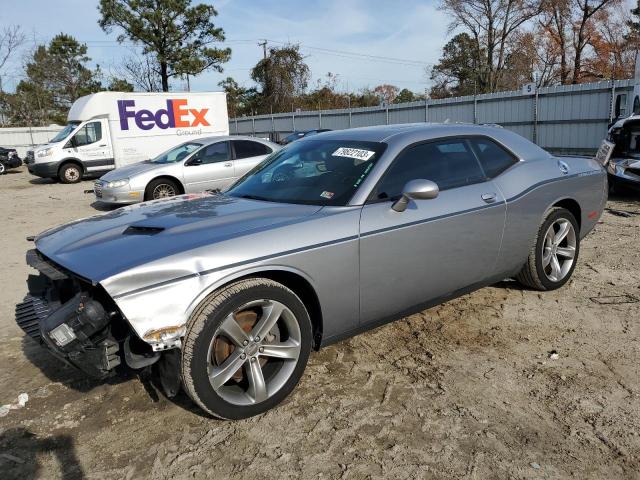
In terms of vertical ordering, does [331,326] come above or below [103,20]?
below

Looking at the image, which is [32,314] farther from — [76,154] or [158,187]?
[76,154]

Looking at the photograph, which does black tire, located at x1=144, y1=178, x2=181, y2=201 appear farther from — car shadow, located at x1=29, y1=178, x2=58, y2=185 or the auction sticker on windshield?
car shadow, located at x1=29, y1=178, x2=58, y2=185

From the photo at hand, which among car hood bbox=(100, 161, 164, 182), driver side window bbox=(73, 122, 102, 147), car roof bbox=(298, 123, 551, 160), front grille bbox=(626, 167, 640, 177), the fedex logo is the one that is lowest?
front grille bbox=(626, 167, 640, 177)

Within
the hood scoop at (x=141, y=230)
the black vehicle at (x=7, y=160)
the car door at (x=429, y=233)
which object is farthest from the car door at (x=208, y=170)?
the black vehicle at (x=7, y=160)

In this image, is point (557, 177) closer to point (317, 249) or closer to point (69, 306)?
point (317, 249)

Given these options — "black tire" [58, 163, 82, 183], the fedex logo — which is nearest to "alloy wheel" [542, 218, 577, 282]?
the fedex logo

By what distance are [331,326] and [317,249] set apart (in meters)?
0.51

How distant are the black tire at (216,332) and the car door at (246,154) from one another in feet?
26.5

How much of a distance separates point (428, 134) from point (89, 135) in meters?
16.0

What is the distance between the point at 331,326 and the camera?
3.19m

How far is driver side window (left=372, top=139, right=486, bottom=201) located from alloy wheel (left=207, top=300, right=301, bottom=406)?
40.4 inches

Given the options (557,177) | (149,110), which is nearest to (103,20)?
(149,110)

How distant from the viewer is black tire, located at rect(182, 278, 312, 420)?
263 centimetres

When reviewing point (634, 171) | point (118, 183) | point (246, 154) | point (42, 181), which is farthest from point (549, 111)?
point (42, 181)
